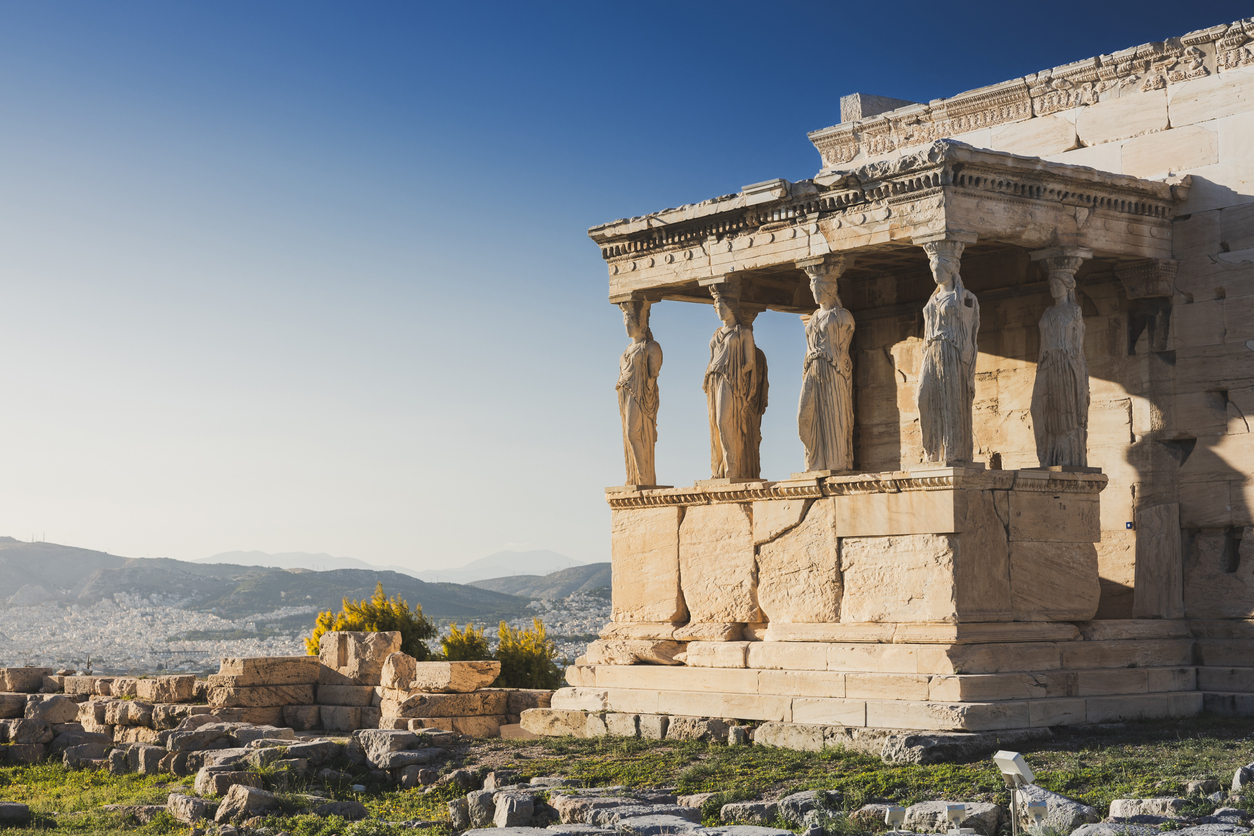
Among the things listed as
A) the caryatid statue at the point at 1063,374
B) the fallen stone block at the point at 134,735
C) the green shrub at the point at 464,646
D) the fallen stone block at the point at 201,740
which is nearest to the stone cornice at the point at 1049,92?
the caryatid statue at the point at 1063,374

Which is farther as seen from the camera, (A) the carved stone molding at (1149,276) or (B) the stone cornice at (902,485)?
(A) the carved stone molding at (1149,276)

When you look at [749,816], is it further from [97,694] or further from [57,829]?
[97,694]

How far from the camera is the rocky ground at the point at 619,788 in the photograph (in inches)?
371

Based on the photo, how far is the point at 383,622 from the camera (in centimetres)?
2548

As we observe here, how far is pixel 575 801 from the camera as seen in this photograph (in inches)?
415

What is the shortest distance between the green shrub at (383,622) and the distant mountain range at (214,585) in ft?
168

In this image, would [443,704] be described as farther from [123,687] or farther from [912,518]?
[912,518]

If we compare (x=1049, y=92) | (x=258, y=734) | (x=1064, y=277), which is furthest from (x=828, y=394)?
(x=258, y=734)

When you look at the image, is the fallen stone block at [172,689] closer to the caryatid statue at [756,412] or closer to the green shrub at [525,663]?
the green shrub at [525,663]

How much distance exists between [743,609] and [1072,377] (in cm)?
356

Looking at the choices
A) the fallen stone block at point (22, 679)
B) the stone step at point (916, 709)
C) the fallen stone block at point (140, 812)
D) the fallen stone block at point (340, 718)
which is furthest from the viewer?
the fallen stone block at point (22, 679)

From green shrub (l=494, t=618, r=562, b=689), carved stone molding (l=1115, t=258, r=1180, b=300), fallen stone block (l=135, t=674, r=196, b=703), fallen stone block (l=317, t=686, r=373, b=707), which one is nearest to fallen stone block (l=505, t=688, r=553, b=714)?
fallen stone block (l=317, t=686, r=373, b=707)

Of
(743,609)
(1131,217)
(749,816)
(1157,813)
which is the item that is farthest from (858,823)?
(1131,217)

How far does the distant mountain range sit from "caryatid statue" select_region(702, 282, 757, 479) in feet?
206
